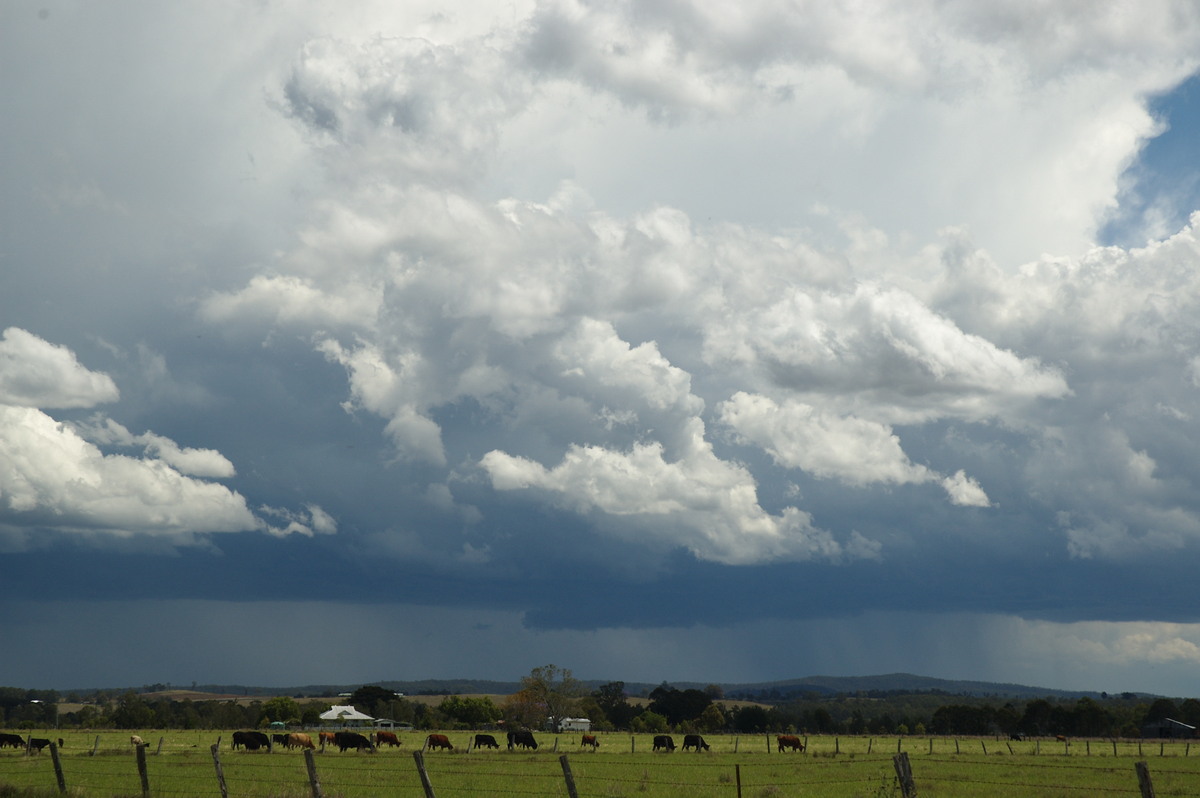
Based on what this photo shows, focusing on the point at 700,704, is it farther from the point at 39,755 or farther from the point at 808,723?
the point at 39,755

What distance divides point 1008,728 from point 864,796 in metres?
130

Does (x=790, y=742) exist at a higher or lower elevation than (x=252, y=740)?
lower

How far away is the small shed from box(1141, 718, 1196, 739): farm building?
11135 cm

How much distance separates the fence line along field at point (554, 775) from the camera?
35.1 metres

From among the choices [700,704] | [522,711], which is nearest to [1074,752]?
[522,711]

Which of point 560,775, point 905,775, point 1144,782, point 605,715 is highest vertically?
point 1144,782

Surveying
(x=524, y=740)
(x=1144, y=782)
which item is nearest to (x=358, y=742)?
(x=524, y=740)

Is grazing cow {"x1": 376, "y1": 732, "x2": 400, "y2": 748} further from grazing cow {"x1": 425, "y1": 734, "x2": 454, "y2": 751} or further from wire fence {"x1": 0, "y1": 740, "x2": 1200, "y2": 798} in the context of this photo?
wire fence {"x1": 0, "y1": 740, "x2": 1200, "y2": 798}

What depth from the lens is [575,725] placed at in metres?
146

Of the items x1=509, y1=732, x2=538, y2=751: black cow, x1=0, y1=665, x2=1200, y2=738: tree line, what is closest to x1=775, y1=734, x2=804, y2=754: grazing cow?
x1=509, y1=732, x2=538, y2=751: black cow

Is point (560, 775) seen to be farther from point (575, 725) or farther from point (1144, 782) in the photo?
point (575, 725)

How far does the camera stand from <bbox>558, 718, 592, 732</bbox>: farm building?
140 metres

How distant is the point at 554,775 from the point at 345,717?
387 feet

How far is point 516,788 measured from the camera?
123 feet
